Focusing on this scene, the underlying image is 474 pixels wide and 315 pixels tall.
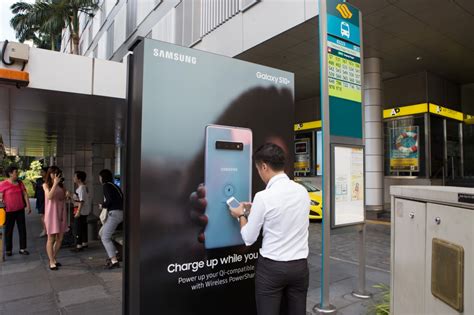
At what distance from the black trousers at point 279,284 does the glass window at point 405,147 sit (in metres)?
12.9

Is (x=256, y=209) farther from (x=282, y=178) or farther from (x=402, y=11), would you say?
(x=402, y=11)

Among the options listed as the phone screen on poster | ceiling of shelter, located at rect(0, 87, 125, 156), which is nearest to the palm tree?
ceiling of shelter, located at rect(0, 87, 125, 156)

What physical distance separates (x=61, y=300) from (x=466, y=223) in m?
4.91

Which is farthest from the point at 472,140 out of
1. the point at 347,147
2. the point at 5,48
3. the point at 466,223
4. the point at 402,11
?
the point at 5,48

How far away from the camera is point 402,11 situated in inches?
337

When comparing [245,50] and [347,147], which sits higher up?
[245,50]

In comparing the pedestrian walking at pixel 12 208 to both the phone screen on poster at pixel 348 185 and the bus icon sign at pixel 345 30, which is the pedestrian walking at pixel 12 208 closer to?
the phone screen on poster at pixel 348 185

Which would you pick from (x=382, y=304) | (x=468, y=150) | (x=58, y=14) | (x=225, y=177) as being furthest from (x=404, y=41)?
(x=58, y=14)

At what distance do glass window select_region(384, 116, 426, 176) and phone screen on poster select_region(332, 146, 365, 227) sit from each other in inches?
418

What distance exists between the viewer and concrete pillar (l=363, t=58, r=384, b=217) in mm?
11633

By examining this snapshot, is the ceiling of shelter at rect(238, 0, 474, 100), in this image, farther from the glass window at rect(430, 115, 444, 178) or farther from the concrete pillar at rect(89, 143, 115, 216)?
the concrete pillar at rect(89, 143, 115, 216)

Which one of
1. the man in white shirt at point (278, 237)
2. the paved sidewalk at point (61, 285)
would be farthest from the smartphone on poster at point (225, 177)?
the paved sidewalk at point (61, 285)

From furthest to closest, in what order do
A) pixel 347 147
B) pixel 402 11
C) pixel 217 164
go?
pixel 402 11 < pixel 347 147 < pixel 217 164

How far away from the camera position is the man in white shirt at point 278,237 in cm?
241
